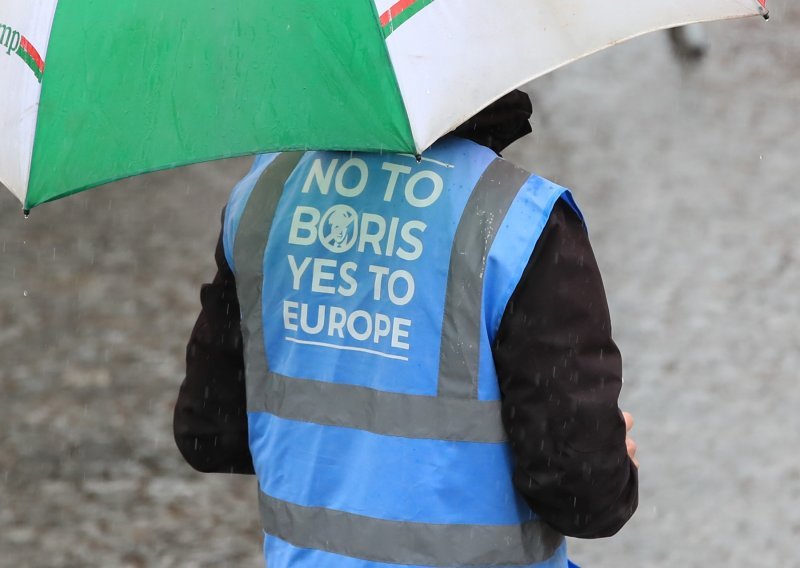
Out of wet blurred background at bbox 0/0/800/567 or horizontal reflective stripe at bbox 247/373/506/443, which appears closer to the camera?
horizontal reflective stripe at bbox 247/373/506/443

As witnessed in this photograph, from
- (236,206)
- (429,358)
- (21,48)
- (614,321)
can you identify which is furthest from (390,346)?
(614,321)

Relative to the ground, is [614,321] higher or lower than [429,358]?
lower

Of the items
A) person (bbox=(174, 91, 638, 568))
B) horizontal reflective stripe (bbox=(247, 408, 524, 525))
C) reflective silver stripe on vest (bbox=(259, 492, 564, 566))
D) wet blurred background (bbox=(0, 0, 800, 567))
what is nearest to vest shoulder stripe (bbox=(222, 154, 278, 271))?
person (bbox=(174, 91, 638, 568))

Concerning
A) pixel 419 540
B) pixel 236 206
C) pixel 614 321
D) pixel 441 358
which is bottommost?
pixel 614 321

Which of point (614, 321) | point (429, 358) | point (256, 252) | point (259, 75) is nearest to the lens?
point (259, 75)

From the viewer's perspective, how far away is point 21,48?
1909 mm

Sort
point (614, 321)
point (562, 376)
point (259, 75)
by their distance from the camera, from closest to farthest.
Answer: point (259, 75) → point (562, 376) → point (614, 321)

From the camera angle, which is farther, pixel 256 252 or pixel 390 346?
pixel 256 252

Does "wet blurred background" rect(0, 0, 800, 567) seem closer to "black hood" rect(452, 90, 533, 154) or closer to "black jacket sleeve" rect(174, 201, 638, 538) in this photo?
"black jacket sleeve" rect(174, 201, 638, 538)

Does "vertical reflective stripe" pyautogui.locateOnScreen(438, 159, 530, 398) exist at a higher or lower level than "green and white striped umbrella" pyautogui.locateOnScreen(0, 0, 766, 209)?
lower

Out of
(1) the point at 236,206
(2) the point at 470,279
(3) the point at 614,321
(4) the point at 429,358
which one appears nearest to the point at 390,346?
(4) the point at 429,358

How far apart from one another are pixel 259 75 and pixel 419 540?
30.1 inches

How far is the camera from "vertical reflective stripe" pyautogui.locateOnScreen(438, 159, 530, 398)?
6.20 feet

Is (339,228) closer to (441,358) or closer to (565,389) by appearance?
(441,358)
